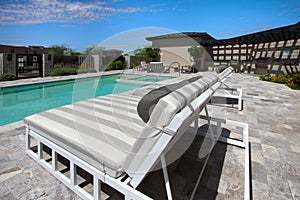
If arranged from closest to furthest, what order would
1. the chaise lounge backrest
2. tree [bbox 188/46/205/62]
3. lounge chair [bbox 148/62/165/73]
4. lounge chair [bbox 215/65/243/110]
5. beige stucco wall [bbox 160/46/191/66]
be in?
the chaise lounge backrest, lounge chair [bbox 215/65/243/110], lounge chair [bbox 148/62/165/73], beige stucco wall [bbox 160/46/191/66], tree [bbox 188/46/205/62]

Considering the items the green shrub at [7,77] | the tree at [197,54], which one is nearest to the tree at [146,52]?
Answer: the tree at [197,54]

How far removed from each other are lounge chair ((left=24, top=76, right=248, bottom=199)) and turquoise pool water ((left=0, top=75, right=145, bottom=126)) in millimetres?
1670

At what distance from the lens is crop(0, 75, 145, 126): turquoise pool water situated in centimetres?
417

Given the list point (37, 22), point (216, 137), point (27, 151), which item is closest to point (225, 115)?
point (216, 137)

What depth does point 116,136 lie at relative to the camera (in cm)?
151

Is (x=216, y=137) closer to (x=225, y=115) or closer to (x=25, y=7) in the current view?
(x=225, y=115)

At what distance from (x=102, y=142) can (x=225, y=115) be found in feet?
9.34

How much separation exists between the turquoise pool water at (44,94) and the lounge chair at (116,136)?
1670mm

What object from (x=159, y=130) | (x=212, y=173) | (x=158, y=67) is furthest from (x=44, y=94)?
(x=159, y=130)

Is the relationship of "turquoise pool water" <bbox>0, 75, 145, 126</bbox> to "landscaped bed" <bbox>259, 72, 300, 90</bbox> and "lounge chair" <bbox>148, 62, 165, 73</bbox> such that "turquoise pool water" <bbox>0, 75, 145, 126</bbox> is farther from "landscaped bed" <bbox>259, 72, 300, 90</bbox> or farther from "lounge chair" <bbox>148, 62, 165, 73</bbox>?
"landscaped bed" <bbox>259, 72, 300, 90</bbox>

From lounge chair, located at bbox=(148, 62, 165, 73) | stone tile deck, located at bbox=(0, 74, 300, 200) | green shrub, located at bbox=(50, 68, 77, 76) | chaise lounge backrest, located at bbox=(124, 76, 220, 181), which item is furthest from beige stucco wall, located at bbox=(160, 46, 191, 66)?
chaise lounge backrest, located at bbox=(124, 76, 220, 181)

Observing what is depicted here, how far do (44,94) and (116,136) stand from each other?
592cm

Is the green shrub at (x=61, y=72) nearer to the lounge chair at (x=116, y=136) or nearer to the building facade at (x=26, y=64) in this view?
the building facade at (x=26, y=64)

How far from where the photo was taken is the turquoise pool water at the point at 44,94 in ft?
13.7
